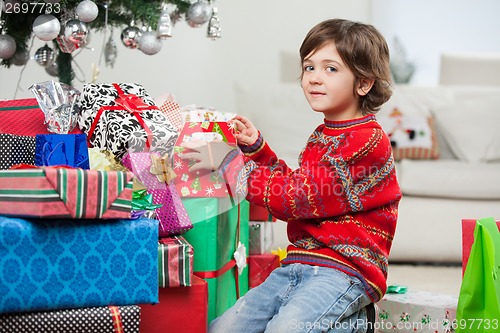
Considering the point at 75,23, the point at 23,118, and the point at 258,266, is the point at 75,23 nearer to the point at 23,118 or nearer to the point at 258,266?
the point at 23,118

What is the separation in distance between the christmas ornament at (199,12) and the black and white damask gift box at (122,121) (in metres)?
0.51

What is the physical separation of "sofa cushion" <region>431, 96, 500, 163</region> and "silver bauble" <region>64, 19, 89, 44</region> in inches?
75.5

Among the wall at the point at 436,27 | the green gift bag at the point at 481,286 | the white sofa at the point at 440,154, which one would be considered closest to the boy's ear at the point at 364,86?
the green gift bag at the point at 481,286

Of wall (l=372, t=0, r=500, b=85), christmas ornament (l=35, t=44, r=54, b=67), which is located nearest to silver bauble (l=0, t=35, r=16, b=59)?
christmas ornament (l=35, t=44, r=54, b=67)

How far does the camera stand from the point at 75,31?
190cm

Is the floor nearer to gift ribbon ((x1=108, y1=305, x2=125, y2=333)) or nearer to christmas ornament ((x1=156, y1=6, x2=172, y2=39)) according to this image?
christmas ornament ((x1=156, y1=6, x2=172, y2=39))

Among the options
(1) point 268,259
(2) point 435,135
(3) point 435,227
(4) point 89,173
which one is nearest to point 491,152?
(2) point 435,135

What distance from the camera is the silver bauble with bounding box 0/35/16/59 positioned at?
192 cm

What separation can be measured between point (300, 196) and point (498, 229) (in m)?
0.49

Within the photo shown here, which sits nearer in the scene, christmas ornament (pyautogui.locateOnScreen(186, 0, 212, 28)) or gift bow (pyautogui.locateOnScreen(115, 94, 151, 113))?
gift bow (pyautogui.locateOnScreen(115, 94, 151, 113))

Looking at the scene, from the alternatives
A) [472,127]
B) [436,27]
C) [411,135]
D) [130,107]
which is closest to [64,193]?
[130,107]

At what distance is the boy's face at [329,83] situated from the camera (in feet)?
4.94

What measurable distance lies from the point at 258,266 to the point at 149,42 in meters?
0.70

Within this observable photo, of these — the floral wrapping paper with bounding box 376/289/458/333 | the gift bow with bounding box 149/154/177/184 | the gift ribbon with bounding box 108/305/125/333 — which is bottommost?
the floral wrapping paper with bounding box 376/289/458/333
